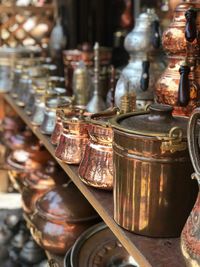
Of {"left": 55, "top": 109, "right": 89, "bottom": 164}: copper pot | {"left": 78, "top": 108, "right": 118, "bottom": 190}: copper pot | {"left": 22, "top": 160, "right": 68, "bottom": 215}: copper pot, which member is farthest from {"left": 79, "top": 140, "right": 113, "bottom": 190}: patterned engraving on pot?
{"left": 22, "top": 160, "right": 68, "bottom": 215}: copper pot

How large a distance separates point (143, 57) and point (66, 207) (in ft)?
1.79

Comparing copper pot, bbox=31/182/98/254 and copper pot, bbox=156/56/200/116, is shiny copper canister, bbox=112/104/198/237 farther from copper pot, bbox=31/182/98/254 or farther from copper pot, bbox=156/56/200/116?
copper pot, bbox=31/182/98/254

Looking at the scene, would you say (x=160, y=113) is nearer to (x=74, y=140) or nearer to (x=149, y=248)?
(x=149, y=248)

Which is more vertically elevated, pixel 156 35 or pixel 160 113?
pixel 156 35

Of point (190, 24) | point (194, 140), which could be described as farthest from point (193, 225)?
point (190, 24)

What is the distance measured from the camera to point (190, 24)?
1.04 metres

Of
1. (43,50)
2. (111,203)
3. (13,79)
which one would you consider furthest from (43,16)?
(111,203)

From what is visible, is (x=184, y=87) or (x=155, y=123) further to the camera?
(x=184, y=87)

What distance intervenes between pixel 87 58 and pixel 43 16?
3.73 feet

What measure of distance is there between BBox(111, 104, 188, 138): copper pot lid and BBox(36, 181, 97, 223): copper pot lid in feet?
2.01

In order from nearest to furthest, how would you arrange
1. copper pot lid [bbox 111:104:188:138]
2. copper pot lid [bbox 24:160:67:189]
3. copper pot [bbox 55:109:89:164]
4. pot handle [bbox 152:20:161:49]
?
copper pot lid [bbox 111:104:188:138] < copper pot [bbox 55:109:89:164] < pot handle [bbox 152:20:161:49] < copper pot lid [bbox 24:160:67:189]

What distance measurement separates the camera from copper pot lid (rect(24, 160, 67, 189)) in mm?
1853

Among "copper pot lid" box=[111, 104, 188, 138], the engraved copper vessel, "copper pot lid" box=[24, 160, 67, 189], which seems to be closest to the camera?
the engraved copper vessel

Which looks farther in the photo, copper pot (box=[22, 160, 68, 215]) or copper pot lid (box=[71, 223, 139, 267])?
copper pot (box=[22, 160, 68, 215])
